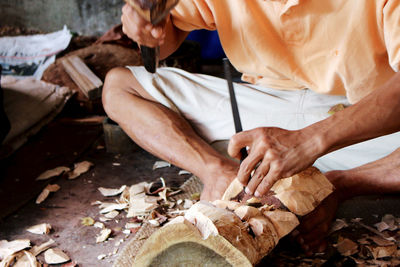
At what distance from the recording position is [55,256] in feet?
5.70

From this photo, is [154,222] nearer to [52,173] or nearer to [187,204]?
[187,204]

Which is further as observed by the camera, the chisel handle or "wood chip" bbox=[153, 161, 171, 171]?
"wood chip" bbox=[153, 161, 171, 171]

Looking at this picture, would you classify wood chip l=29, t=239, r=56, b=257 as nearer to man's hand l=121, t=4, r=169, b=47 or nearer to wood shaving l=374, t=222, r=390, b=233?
man's hand l=121, t=4, r=169, b=47

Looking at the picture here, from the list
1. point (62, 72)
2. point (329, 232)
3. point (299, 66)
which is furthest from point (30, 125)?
point (329, 232)

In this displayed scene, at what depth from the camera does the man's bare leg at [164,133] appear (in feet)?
6.32

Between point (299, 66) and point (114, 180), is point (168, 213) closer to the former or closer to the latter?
point (114, 180)

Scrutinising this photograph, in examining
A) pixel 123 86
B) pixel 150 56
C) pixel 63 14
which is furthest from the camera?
pixel 63 14

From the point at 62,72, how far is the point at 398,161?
251 cm

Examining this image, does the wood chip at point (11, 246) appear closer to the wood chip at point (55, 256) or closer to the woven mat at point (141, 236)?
the wood chip at point (55, 256)

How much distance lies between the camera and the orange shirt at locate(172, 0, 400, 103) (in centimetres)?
160

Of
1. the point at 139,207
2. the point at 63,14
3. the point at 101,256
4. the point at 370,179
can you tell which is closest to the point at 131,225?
the point at 139,207

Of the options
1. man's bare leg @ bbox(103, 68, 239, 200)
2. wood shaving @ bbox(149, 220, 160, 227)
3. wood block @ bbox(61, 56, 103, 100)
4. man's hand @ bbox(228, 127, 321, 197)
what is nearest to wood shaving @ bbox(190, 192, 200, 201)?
man's bare leg @ bbox(103, 68, 239, 200)

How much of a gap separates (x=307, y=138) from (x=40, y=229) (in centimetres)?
121

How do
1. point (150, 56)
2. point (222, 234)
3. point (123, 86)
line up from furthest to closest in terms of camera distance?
1. point (123, 86)
2. point (150, 56)
3. point (222, 234)
